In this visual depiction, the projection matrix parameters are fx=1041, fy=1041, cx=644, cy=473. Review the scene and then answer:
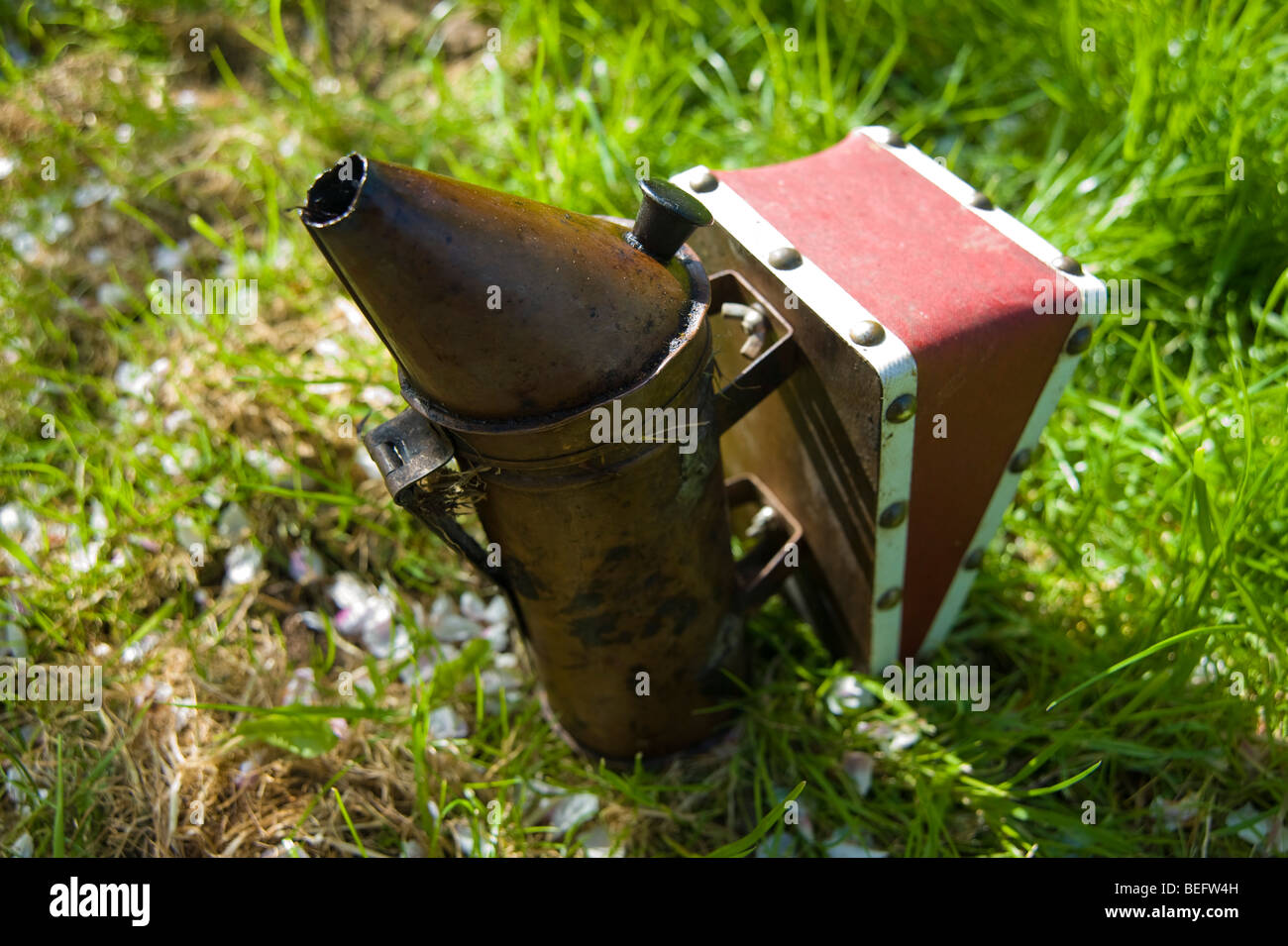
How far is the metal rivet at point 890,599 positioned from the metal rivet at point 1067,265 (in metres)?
0.68

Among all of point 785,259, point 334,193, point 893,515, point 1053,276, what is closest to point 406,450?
point 334,193

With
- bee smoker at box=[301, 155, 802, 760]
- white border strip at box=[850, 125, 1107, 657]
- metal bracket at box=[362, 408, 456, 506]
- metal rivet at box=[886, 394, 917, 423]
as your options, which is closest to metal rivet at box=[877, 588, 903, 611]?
white border strip at box=[850, 125, 1107, 657]

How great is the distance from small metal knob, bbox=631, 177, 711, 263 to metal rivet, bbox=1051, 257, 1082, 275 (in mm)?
676

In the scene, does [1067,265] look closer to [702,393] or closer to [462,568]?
[702,393]

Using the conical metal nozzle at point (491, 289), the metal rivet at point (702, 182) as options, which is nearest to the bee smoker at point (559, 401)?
the conical metal nozzle at point (491, 289)

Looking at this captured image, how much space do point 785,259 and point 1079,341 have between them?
56cm

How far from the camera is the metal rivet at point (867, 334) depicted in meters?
1.65

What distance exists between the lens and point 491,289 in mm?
1368

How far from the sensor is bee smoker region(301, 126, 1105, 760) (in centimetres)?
140

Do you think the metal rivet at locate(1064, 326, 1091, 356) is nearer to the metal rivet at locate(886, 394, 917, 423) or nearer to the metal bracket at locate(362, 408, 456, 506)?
the metal rivet at locate(886, 394, 917, 423)

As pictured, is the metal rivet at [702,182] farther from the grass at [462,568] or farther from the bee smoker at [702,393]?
the grass at [462,568]

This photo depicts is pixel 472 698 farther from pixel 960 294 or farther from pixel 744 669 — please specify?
pixel 960 294

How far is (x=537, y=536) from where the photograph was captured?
1702 mm
